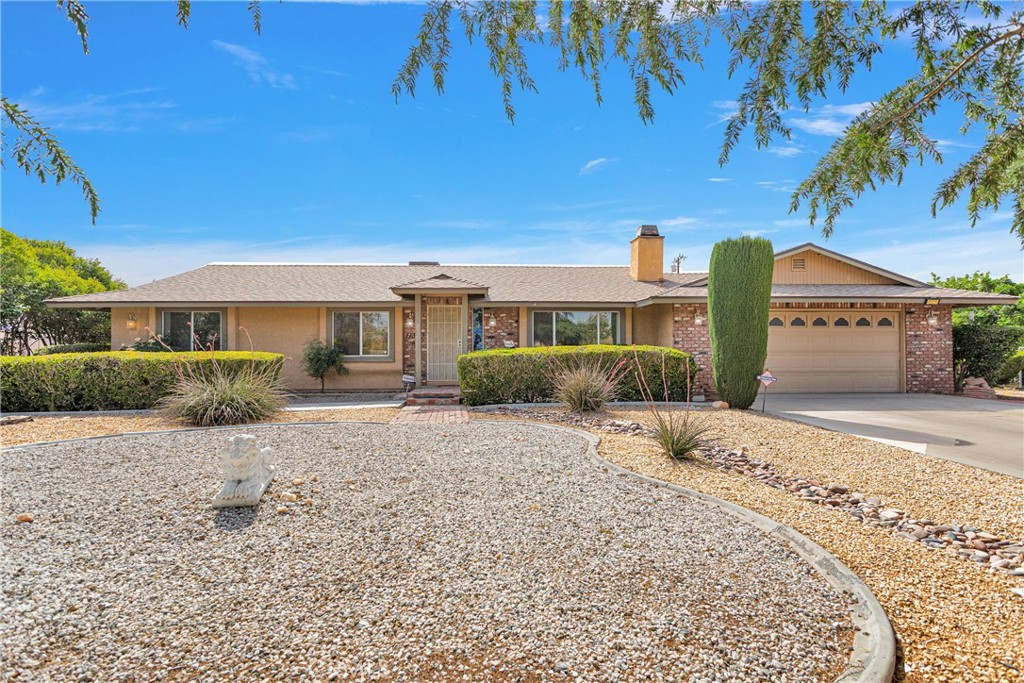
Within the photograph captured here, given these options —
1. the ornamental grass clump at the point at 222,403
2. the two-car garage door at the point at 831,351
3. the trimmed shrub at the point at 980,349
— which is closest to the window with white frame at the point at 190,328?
the ornamental grass clump at the point at 222,403

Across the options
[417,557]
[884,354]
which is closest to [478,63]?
[417,557]

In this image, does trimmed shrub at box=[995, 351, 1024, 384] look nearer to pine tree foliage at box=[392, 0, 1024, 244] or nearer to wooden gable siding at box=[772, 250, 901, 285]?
wooden gable siding at box=[772, 250, 901, 285]

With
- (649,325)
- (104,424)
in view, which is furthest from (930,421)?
(104,424)

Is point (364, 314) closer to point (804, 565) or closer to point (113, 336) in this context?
point (113, 336)

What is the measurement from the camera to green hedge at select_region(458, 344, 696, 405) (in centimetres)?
1063

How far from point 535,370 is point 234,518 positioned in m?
7.21

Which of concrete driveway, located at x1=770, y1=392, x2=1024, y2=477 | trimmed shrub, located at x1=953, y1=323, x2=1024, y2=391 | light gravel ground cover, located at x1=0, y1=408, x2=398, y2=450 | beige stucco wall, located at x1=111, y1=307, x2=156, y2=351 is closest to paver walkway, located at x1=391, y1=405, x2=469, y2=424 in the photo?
light gravel ground cover, located at x1=0, y1=408, x2=398, y2=450

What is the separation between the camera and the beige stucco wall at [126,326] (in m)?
13.6

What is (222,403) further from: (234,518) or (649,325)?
(649,325)

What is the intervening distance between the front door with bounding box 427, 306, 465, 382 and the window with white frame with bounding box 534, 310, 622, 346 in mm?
2274

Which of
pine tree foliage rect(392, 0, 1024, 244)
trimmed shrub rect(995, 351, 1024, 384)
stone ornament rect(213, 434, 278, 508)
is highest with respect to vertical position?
pine tree foliage rect(392, 0, 1024, 244)

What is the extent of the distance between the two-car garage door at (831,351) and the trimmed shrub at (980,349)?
2332 mm

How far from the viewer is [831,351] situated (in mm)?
13477

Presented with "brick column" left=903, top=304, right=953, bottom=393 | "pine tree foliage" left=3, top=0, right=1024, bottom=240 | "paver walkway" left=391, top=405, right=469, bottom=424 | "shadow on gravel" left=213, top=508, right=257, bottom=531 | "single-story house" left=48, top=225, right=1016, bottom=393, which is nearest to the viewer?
"pine tree foliage" left=3, top=0, right=1024, bottom=240
